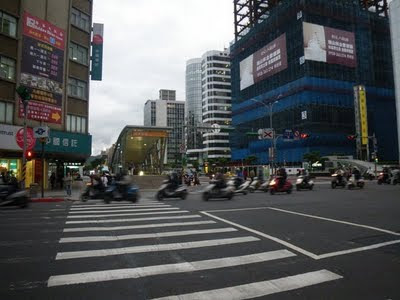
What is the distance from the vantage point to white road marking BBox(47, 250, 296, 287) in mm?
5102

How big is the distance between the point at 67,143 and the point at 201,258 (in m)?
26.3

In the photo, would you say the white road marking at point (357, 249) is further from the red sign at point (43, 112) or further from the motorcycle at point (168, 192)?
the red sign at point (43, 112)

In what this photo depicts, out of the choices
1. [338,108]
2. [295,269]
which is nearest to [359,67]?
[338,108]

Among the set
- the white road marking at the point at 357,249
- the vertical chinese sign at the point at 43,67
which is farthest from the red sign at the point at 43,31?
the white road marking at the point at 357,249

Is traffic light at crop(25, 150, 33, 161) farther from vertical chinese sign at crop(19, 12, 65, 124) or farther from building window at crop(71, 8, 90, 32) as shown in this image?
building window at crop(71, 8, 90, 32)

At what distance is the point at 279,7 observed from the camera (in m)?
92.9

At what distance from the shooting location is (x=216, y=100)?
14588cm

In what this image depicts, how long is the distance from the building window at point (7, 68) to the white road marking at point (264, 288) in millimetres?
26830

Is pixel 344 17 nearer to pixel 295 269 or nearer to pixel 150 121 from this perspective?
pixel 295 269

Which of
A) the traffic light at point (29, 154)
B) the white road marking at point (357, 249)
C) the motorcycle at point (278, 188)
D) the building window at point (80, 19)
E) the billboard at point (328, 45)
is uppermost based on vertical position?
the billboard at point (328, 45)

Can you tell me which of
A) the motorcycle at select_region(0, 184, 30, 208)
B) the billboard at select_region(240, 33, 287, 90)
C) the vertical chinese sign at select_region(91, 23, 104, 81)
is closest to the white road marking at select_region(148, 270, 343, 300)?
the motorcycle at select_region(0, 184, 30, 208)

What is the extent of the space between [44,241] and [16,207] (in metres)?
9.10

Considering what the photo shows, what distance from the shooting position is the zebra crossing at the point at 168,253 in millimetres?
4855

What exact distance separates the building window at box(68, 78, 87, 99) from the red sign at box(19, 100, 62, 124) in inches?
112
